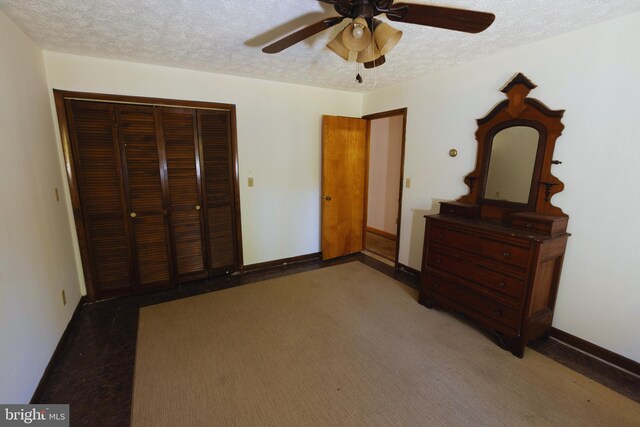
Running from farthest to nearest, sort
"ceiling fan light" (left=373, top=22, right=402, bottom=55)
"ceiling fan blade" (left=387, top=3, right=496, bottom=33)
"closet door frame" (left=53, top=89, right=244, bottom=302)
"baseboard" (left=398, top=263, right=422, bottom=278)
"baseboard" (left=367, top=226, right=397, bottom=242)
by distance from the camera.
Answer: "baseboard" (left=367, top=226, right=397, bottom=242) < "baseboard" (left=398, top=263, right=422, bottom=278) < "closet door frame" (left=53, top=89, right=244, bottom=302) < "ceiling fan light" (left=373, top=22, right=402, bottom=55) < "ceiling fan blade" (left=387, top=3, right=496, bottom=33)

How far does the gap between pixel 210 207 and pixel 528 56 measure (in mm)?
3304

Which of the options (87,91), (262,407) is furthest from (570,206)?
(87,91)

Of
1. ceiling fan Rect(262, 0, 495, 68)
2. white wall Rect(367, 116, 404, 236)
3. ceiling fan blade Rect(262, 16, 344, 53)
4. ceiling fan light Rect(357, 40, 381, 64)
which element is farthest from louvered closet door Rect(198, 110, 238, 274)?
white wall Rect(367, 116, 404, 236)

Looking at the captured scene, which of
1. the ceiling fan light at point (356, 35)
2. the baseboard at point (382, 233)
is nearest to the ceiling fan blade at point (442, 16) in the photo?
the ceiling fan light at point (356, 35)

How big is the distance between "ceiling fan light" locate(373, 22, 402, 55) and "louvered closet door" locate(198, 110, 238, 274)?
83.8 inches

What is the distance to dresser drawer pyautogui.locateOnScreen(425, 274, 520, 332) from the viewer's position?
2086 mm

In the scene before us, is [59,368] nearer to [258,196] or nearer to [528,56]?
[258,196]

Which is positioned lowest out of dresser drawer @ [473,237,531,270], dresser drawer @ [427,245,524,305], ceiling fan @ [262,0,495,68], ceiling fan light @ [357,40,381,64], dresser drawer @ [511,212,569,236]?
dresser drawer @ [427,245,524,305]

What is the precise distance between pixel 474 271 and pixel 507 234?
1.41 ft

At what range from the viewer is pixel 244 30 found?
2008 millimetres

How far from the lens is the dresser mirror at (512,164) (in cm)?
231

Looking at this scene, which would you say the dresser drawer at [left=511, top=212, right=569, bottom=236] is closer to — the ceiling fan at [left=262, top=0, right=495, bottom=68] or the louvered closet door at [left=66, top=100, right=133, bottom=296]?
the ceiling fan at [left=262, top=0, right=495, bottom=68]

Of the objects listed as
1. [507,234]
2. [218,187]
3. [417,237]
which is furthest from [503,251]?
[218,187]

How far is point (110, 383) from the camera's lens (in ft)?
5.92
